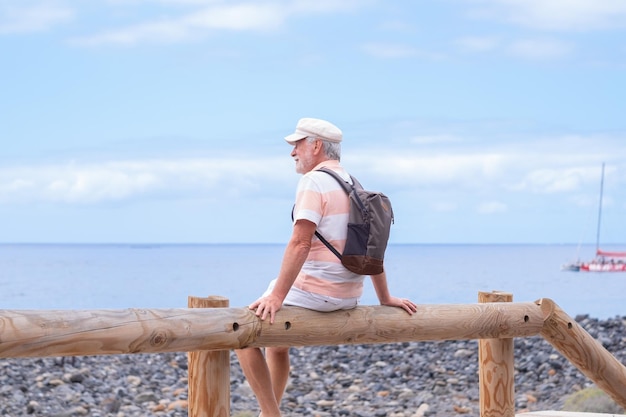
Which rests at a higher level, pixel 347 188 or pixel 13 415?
pixel 347 188

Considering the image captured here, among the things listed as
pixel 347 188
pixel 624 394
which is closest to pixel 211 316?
pixel 347 188

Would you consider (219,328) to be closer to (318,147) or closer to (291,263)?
(291,263)

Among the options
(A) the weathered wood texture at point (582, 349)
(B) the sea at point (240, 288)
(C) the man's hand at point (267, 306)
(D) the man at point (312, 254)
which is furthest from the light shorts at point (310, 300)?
(B) the sea at point (240, 288)

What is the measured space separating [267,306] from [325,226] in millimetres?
496

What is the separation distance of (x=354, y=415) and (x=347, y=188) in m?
8.09

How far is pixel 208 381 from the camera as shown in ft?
16.8

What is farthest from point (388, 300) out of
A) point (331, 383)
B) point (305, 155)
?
point (331, 383)

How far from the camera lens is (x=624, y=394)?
678 cm

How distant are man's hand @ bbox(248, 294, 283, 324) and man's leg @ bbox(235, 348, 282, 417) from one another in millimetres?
266

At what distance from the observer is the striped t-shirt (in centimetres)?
507

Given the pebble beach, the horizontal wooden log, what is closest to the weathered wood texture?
the horizontal wooden log

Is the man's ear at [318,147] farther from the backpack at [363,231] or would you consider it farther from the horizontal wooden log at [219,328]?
the horizontal wooden log at [219,328]

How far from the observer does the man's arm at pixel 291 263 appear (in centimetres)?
501

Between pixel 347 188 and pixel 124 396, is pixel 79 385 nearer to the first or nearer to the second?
pixel 124 396
